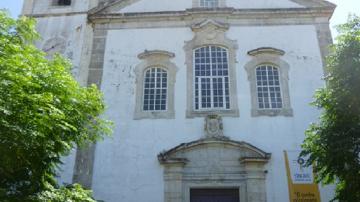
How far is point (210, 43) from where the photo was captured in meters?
13.9

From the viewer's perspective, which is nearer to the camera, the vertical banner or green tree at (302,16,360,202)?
green tree at (302,16,360,202)

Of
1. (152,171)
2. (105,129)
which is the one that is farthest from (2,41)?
(152,171)

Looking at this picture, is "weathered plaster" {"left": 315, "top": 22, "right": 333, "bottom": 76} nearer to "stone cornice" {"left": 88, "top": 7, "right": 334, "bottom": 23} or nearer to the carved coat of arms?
"stone cornice" {"left": 88, "top": 7, "right": 334, "bottom": 23}

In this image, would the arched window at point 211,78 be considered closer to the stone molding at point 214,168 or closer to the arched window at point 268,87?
the arched window at point 268,87

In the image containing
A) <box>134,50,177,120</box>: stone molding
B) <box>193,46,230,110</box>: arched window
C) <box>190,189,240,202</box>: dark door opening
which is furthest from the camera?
<box>193,46,230,110</box>: arched window

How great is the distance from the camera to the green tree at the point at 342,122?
874 cm

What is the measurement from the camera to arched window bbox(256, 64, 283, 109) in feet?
42.3

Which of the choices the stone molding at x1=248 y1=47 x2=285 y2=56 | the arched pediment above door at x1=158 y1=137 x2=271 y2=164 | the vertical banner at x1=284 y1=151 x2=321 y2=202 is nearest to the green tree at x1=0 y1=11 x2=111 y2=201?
the arched pediment above door at x1=158 y1=137 x2=271 y2=164

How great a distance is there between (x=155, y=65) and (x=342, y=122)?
6.49 metres

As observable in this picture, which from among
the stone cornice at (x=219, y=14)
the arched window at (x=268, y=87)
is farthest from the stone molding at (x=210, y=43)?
the arched window at (x=268, y=87)

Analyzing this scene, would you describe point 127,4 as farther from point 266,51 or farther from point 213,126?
point 213,126

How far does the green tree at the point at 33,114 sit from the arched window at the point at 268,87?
5.59 metres

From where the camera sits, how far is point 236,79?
13.2 m

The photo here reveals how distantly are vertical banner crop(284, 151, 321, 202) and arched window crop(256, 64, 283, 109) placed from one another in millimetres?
1638
